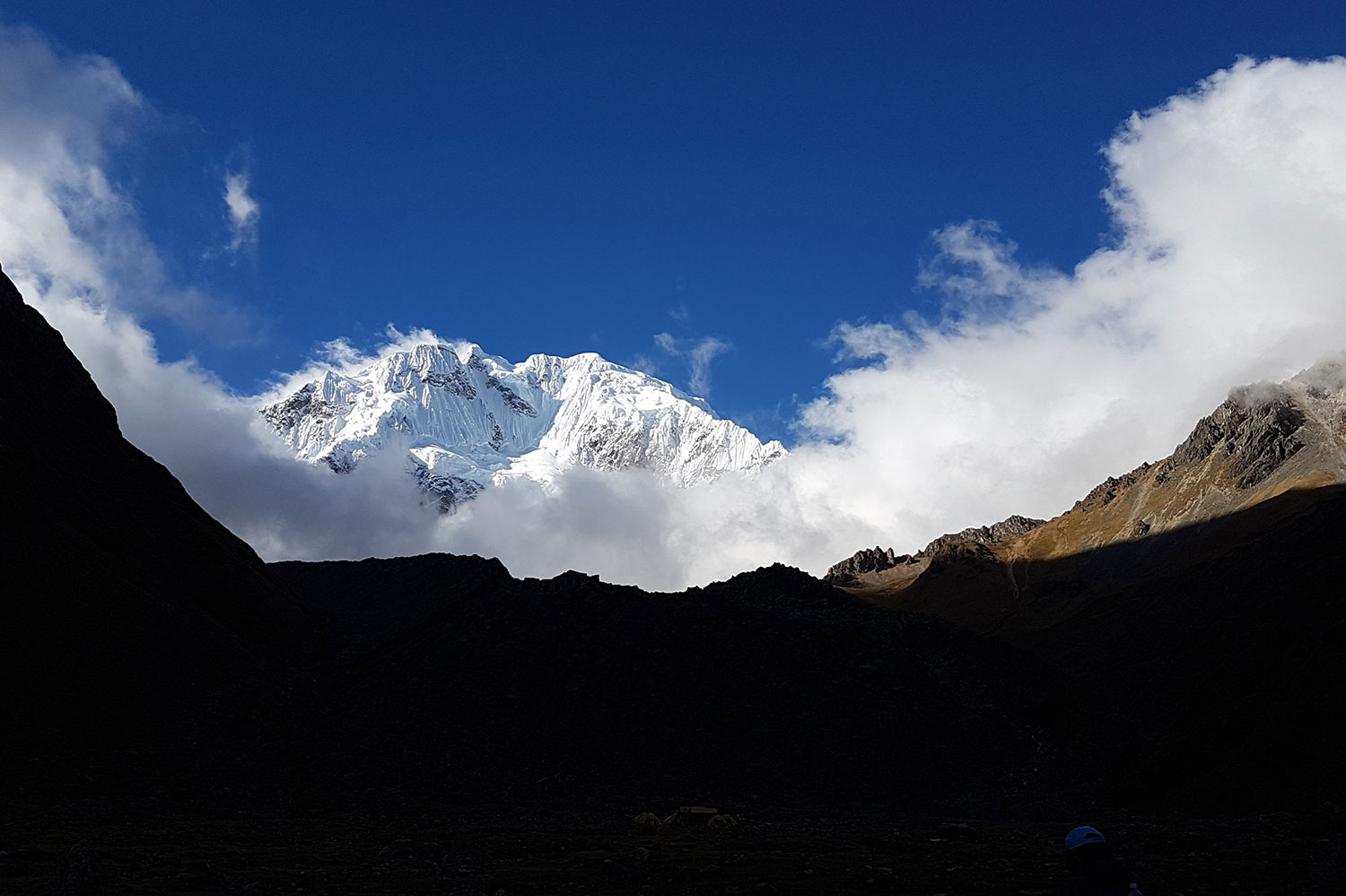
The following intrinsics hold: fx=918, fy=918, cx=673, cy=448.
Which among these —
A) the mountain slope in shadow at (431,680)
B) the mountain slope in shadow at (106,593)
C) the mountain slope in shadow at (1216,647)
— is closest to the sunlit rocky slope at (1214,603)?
the mountain slope in shadow at (1216,647)

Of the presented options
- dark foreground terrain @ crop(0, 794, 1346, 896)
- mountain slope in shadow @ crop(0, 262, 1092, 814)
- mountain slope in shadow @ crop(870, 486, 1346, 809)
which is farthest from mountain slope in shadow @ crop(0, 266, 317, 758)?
mountain slope in shadow @ crop(870, 486, 1346, 809)

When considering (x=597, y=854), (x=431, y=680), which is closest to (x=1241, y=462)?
(x=431, y=680)

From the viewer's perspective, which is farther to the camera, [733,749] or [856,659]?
[856,659]

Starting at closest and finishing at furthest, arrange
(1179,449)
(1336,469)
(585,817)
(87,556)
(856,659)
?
(585,817), (87,556), (856,659), (1336,469), (1179,449)

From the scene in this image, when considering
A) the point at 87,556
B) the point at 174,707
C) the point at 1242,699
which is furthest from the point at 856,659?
the point at 87,556

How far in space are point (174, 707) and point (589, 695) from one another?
29.5 meters

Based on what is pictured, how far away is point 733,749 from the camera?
2699 inches

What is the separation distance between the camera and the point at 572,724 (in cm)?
7031

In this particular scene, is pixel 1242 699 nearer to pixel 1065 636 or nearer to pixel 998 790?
pixel 998 790

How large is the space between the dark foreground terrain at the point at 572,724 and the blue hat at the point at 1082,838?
14.0 metres

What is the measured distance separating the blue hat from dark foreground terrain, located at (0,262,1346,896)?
46.1 feet

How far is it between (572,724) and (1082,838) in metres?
63.1

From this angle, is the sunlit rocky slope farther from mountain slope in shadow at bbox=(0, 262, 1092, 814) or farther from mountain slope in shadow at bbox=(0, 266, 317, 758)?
mountain slope in shadow at bbox=(0, 266, 317, 758)

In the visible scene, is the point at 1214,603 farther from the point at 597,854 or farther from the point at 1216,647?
the point at 597,854
